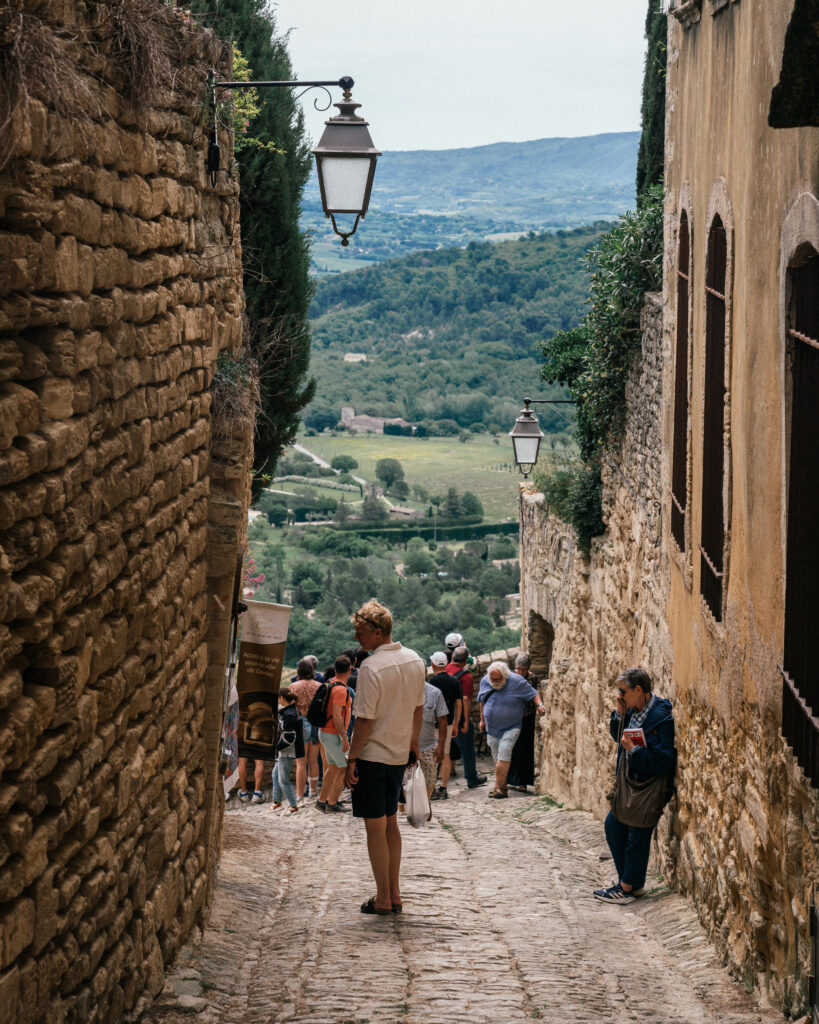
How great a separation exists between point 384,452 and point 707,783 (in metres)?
49.3

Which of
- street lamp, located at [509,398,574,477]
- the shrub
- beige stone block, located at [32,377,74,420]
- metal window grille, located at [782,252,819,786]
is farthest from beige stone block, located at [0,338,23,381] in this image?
street lamp, located at [509,398,574,477]

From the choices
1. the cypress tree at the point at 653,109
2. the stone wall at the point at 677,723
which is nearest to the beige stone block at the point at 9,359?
the stone wall at the point at 677,723

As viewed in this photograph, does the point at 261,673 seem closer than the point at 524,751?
Yes

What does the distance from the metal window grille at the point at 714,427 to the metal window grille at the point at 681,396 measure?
817 mm

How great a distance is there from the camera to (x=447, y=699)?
1147 centimetres

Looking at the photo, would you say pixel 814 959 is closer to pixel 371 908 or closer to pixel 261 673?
pixel 371 908

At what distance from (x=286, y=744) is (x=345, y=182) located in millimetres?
5380

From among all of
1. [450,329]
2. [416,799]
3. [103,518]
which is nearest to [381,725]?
[416,799]

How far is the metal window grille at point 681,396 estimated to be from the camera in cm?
798

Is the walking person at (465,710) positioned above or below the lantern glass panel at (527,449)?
below

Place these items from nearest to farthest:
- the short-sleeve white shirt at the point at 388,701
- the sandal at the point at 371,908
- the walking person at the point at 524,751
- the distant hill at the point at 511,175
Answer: the short-sleeve white shirt at the point at 388,701 < the sandal at the point at 371,908 < the walking person at the point at 524,751 < the distant hill at the point at 511,175

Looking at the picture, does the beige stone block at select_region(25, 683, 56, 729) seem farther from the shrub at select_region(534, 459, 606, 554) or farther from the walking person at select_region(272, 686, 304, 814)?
the shrub at select_region(534, 459, 606, 554)

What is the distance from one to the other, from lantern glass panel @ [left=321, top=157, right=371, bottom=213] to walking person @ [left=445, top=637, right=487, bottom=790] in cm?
610

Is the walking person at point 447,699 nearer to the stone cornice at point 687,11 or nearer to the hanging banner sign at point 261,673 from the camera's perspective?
the hanging banner sign at point 261,673
